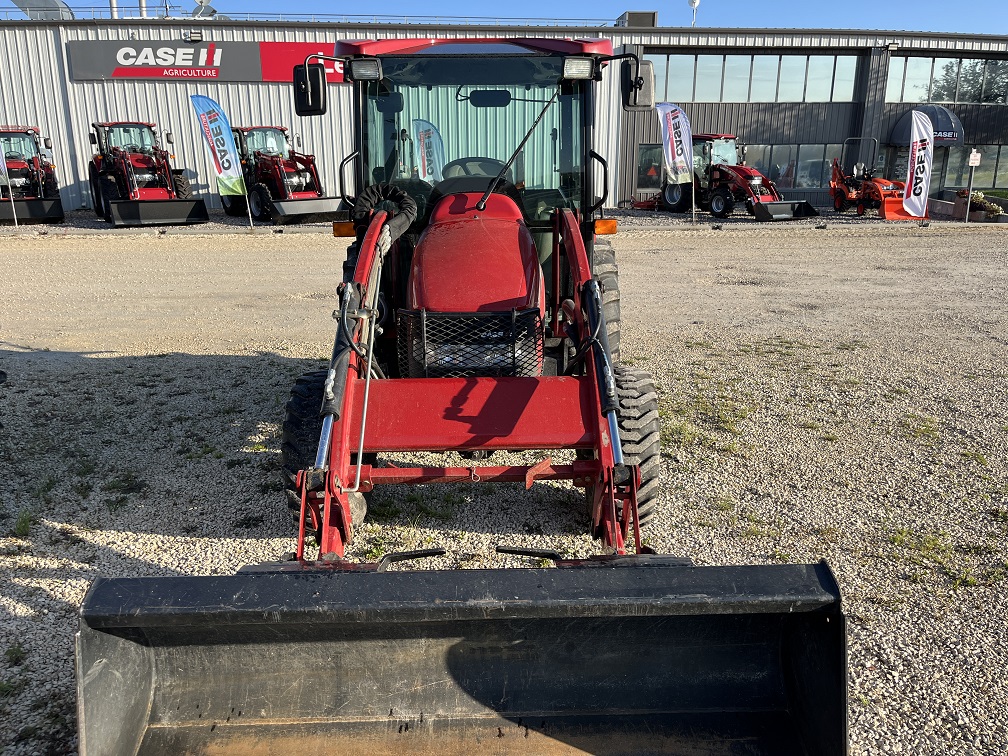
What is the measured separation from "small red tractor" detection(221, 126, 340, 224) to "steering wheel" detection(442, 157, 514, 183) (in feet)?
45.6

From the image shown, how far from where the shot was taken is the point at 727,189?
20266 millimetres

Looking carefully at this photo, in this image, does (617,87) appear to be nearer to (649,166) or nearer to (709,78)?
(649,166)

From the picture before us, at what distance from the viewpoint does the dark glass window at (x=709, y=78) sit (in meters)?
24.8

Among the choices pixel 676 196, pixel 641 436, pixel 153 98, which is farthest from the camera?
pixel 676 196

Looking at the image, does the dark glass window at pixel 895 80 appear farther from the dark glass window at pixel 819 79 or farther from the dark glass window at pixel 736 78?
the dark glass window at pixel 736 78

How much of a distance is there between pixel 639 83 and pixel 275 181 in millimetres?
15851

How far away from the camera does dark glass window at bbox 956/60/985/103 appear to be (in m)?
25.9

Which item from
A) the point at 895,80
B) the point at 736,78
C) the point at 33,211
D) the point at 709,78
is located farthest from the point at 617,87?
the point at 33,211

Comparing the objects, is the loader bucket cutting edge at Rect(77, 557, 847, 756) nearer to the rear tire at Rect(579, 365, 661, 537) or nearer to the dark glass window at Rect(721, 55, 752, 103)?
the rear tire at Rect(579, 365, 661, 537)

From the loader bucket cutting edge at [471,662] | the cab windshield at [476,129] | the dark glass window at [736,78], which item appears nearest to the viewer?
the loader bucket cutting edge at [471,662]

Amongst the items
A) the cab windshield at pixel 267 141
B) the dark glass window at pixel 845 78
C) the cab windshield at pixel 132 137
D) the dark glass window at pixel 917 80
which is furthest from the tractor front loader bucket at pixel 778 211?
the cab windshield at pixel 132 137

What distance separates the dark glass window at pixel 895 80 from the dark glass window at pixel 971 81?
2.30 metres

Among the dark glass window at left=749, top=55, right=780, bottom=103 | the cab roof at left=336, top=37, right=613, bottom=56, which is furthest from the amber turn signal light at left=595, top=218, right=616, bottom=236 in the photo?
the dark glass window at left=749, top=55, right=780, bottom=103

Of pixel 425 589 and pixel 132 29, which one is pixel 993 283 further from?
pixel 132 29
